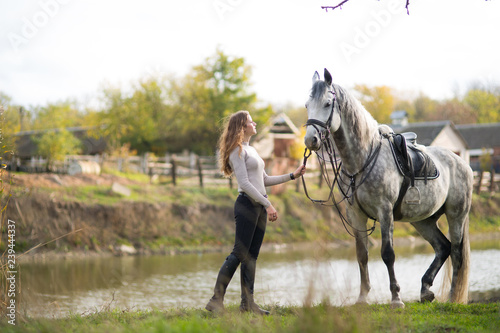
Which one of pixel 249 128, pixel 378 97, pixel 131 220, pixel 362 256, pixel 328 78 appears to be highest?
pixel 378 97

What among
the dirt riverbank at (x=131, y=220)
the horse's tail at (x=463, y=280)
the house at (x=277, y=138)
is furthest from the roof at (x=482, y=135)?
the horse's tail at (x=463, y=280)

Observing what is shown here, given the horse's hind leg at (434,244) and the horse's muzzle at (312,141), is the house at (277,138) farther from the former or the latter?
the horse's muzzle at (312,141)

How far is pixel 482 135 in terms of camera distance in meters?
48.9

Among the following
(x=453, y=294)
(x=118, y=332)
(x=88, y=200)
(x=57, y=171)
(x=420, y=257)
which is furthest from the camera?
(x=57, y=171)

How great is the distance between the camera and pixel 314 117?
522cm

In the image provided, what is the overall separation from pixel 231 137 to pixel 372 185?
175 cm

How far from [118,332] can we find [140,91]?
1367 inches

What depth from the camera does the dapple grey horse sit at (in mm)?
5359

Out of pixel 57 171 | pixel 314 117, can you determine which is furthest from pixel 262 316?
pixel 57 171

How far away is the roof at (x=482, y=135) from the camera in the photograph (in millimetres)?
47925

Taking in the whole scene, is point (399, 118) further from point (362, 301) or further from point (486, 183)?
point (362, 301)

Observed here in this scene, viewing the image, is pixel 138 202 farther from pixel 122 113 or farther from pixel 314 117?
pixel 122 113

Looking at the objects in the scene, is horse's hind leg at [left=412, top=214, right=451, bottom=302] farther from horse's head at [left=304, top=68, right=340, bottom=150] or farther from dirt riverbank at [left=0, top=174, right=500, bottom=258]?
dirt riverbank at [left=0, top=174, right=500, bottom=258]

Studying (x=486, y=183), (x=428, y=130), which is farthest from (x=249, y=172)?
(x=428, y=130)
